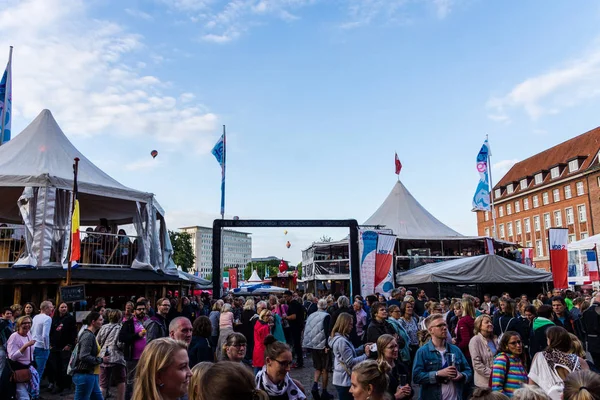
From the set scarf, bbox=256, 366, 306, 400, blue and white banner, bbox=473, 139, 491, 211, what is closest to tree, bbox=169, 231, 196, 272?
blue and white banner, bbox=473, 139, 491, 211

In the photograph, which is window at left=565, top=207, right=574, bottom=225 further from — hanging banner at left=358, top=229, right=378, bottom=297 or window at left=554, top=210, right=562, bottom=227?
hanging banner at left=358, top=229, right=378, bottom=297

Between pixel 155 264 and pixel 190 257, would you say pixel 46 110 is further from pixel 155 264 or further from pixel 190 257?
pixel 190 257

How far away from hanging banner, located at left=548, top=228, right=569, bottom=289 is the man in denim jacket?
534 inches

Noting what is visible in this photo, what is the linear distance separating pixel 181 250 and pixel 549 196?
49118 millimetres

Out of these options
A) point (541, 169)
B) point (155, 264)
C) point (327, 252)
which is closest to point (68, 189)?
point (155, 264)

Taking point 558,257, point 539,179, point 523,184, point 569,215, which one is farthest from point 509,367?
point 523,184

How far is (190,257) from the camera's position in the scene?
7344cm

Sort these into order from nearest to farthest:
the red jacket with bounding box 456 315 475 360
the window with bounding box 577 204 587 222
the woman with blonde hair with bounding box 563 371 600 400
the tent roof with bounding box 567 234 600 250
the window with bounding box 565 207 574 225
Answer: the woman with blonde hair with bounding box 563 371 600 400 < the red jacket with bounding box 456 315 475 360 < the tent roof with bounding box 567 234 600 250 < the window with bounding box 577 204 587 222 < the window with bounding box 565 207 574 225

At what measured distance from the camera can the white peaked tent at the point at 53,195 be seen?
45.2 feet

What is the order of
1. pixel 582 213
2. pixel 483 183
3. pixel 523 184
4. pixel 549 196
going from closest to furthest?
1. pixel 483 183
2. pixel 582 213
3. pixel 549 196
4. pixel 523 184

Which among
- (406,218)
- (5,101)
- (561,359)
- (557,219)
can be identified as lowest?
(561,359)

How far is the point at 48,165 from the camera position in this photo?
15.1 metres

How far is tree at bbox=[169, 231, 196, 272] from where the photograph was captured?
67.8 m

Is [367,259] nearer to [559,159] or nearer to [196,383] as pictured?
[196,383]
